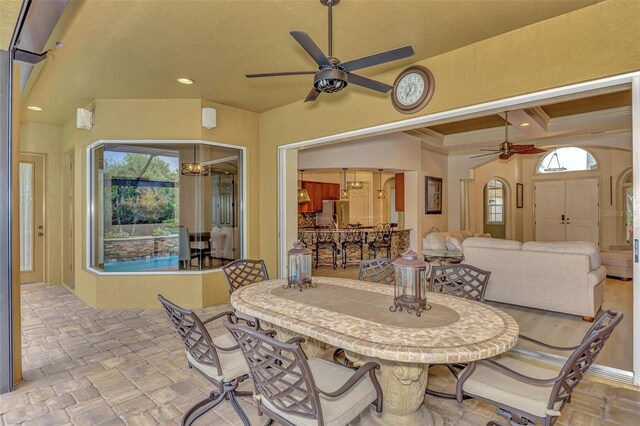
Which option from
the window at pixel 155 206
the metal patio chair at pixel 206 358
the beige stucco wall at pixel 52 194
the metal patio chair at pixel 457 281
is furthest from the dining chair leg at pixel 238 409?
the beige stucco wall at pixel 52 194

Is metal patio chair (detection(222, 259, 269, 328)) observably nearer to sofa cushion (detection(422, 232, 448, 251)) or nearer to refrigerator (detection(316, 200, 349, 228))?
sofa cushion (detection(422, 232, 448, 251))

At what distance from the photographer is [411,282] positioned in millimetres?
1981

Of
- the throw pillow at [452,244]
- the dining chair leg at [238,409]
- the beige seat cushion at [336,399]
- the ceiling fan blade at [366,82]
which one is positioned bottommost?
the dining chair leg at [238,409]

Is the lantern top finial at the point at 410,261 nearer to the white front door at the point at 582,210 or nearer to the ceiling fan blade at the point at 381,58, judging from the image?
the ceiling fan blade at the point at 381,58

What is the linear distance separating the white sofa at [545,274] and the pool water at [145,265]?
13.6ft

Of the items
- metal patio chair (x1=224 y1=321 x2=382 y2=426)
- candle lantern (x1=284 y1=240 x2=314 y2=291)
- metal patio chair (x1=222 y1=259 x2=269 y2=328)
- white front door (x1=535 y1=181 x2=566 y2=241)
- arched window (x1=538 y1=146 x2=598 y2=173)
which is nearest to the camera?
metal patio chair (x1=224 y1=321 x2=382 y2=426)

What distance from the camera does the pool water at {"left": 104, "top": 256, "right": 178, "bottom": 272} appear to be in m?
4.60

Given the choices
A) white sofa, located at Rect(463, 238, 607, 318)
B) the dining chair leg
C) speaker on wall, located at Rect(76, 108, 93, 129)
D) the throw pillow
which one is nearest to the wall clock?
white sofa, located at Rect(463, 238, 607, 318)

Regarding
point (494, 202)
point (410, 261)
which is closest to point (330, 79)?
point (410, 261)

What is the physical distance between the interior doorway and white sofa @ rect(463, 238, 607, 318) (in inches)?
278

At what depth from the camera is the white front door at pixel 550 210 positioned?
8977 mm

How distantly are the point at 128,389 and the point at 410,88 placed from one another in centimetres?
361

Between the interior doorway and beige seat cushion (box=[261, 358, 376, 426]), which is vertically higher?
the interior doorway

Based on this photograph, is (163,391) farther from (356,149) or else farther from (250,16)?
(356,149)
